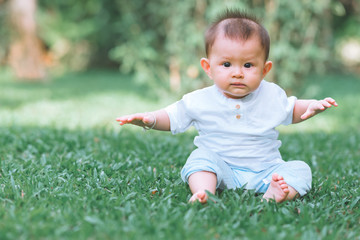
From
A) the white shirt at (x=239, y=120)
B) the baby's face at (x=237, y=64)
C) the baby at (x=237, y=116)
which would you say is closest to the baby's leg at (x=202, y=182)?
the baby at (x=237, y=116)

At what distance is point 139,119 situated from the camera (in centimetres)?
221

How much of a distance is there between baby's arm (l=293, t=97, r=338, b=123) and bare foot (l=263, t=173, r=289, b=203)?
38cm

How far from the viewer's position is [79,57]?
58.4 ft

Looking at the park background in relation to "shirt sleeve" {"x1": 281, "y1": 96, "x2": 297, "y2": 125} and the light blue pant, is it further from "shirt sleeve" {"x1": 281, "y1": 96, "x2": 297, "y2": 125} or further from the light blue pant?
"shirt sleeve" {"x1": 281, "y1": 96, "x2": 297, "y2": 125}

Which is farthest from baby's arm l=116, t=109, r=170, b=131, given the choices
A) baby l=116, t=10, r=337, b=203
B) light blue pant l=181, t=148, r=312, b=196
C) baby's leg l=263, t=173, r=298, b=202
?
baby's leg l=263, t=173, r=298, b=202

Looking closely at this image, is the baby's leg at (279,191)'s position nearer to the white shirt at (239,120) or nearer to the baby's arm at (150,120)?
the white shirt at (239,120)

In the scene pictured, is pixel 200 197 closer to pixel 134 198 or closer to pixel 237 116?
pixel 134 198

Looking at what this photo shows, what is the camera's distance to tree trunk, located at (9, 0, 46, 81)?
1199 centimetres

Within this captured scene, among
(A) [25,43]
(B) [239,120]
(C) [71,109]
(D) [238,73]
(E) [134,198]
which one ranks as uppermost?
(A) [25,43]

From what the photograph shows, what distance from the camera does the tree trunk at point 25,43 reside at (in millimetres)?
11992

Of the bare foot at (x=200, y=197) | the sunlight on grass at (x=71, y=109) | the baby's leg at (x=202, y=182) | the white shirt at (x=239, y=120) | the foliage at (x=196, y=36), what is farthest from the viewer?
the foliage at (x=196, y=36)

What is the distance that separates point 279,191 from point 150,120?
771mm

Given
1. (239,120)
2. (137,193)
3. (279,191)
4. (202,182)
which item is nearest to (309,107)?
(239,120)

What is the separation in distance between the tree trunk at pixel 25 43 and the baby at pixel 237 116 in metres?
10.8
